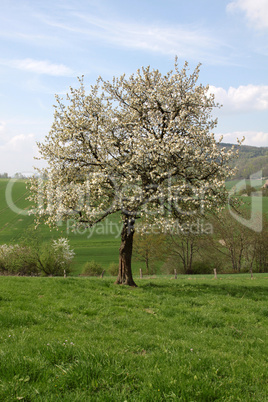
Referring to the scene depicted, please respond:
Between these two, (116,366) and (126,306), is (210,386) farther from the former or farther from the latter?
(126,306)

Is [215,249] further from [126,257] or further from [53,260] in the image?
[126,257]

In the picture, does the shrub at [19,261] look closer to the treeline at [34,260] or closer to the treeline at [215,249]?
the treeline at [34,260]

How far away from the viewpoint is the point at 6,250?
199ft

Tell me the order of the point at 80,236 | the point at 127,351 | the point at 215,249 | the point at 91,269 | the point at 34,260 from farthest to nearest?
the point at 80,236 → the point at 215,249 → the point at 91,269 → the point at 34,260 → the point at 127,351

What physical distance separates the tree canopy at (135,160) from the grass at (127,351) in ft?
25.6

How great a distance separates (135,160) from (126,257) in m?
7.27

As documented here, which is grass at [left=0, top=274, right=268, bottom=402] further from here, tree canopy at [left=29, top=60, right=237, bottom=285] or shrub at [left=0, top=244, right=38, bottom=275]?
shrub at [left=0, top=244, right=38, bottom=275]

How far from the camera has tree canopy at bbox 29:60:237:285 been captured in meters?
20.0

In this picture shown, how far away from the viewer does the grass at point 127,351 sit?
18.2 feet

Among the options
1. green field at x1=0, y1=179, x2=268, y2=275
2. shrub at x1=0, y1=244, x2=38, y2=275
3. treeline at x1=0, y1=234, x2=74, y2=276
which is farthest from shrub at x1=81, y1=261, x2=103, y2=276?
shrub at x1=0, y1=244, x2=38, y2=275

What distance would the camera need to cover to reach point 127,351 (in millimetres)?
7582

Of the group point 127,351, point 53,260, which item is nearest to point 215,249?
point 53,260

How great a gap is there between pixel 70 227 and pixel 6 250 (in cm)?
4623

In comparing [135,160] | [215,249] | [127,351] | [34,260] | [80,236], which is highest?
[135,160]
